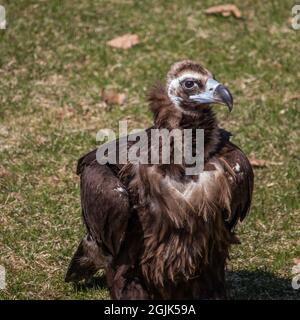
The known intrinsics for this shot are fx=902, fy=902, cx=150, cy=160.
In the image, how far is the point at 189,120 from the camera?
6168mm

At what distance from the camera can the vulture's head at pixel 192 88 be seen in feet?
20.2

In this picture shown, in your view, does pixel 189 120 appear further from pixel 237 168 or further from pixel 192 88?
pixel 237 168

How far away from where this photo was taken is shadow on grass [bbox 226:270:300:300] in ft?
23.5

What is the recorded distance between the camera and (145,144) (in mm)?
6273

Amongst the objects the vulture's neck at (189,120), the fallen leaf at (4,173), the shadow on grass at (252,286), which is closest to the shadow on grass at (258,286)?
the shadow on grass at (252,286)

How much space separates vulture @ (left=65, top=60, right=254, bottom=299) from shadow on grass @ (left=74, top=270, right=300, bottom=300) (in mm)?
797

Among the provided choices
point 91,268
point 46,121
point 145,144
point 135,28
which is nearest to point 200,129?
point 145,144

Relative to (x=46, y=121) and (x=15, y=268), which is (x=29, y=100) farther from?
(x=15, y=268)

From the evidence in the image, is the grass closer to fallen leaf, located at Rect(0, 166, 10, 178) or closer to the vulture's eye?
fallen leaf, located at Rect(0, 166, 10, 178)

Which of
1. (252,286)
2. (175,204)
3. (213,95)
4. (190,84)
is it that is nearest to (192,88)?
(190,84)

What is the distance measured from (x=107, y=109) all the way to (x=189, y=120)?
389 cm

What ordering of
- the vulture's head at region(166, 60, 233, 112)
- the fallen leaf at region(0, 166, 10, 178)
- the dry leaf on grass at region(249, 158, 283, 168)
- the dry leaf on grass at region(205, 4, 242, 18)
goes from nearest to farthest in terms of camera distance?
the vulture's head at region(166, 60, 233, 112)
the fallen leaf at region(0, 166, 10, 178)
the dry leaf on grass at region(249, 158, 283, 168)
the dry leaf on grass at region(205, 4, 242, 18)

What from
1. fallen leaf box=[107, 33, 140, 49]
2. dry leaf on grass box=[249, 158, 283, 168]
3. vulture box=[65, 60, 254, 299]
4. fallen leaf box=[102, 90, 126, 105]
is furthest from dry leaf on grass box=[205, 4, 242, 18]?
vulture box=[65, 60, 254, 299]

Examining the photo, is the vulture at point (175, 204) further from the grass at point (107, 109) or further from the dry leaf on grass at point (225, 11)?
the dry leaf on grass at point (225, 11)
